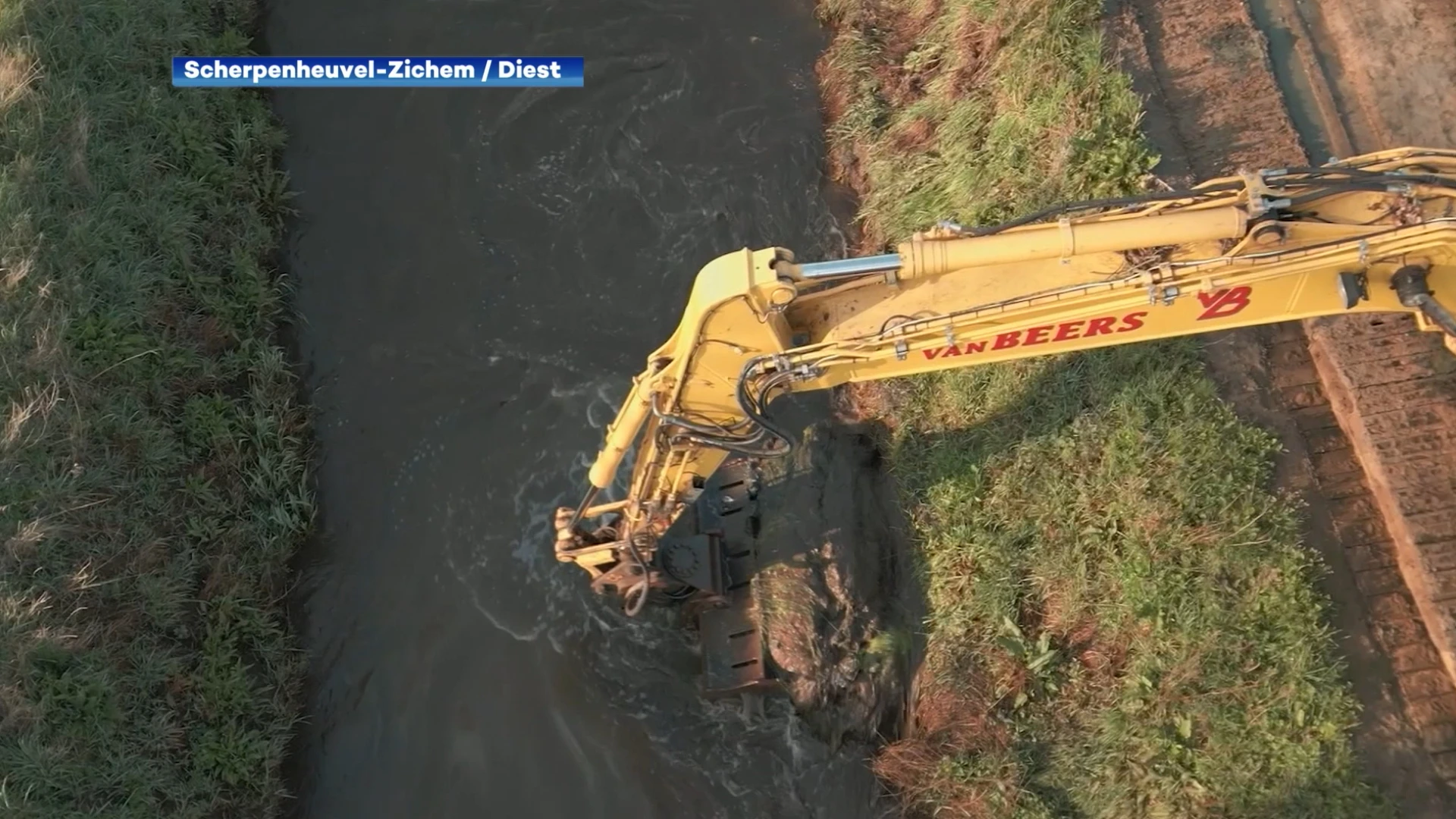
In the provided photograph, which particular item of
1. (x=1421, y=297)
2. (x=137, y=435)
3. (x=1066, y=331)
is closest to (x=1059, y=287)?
(x=1066, y=331)

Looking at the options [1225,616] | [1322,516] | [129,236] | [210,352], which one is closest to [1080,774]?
[1225,616]

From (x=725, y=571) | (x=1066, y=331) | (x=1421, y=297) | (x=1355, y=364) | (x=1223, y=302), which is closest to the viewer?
(x=1421, y=297)

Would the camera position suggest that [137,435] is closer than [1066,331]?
No

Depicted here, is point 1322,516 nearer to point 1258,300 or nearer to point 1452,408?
point 1452,408

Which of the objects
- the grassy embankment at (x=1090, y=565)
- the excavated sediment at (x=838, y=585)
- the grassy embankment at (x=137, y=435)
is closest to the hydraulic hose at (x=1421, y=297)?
the grassy embankment at (x=1090, y=565)
